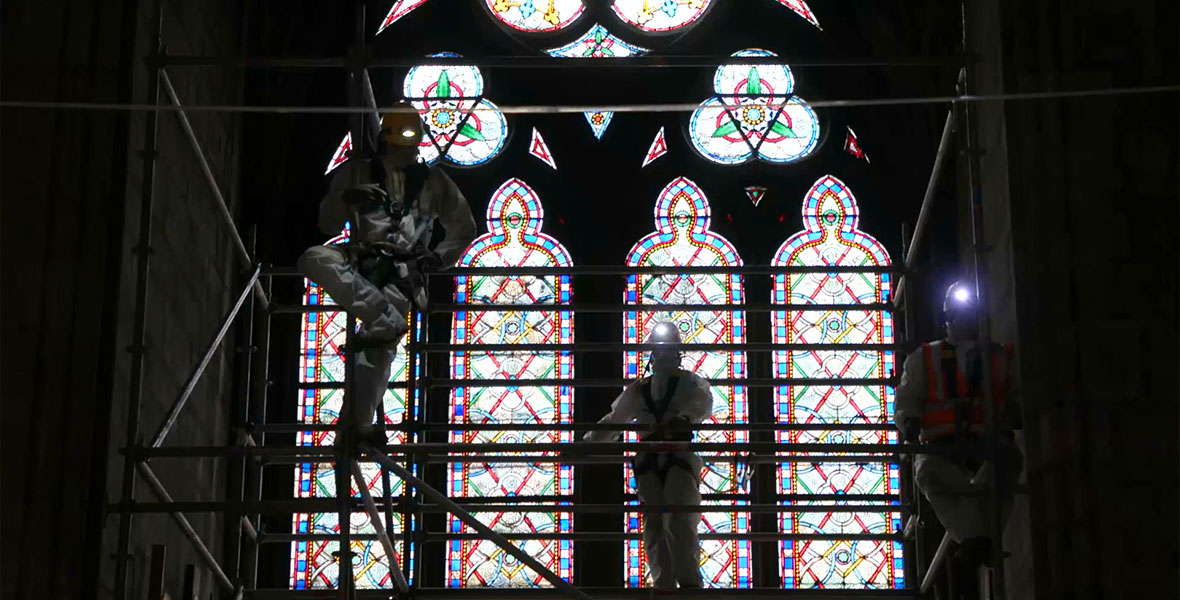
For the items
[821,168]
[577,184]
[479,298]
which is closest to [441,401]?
[479,298]

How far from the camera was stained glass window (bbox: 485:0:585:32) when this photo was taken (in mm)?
18109

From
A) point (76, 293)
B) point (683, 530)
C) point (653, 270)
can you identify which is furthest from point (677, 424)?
point (76, 293)

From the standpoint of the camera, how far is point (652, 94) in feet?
59.3

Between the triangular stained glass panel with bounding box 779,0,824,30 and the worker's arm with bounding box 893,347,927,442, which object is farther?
the triangular stained glass panel with bounding box 779,0,824,30

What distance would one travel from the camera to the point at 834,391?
56.4ft

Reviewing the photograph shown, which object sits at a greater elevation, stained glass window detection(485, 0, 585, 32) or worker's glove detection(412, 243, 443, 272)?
stained glass window detection(485, 0, 585, 32)

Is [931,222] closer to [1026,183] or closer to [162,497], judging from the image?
[1026,183]

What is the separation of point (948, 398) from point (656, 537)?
6.94ft

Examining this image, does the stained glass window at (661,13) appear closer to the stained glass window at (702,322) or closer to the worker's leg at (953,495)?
the stained glass window at (702,322)

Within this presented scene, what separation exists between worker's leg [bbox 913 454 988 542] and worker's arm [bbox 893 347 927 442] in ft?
0.54

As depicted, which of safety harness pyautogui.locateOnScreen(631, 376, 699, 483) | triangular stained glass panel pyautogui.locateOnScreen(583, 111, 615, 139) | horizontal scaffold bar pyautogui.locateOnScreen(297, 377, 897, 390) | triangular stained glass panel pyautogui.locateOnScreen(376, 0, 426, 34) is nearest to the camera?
safety harness pyautogui.locateOnScreen(631, 376, 699, 483)

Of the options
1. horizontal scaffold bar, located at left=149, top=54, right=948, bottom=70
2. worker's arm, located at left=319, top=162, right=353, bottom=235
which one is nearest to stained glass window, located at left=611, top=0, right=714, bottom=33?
horizontal scaffold bar, located at left=149, top=54, right=948, bottom=70

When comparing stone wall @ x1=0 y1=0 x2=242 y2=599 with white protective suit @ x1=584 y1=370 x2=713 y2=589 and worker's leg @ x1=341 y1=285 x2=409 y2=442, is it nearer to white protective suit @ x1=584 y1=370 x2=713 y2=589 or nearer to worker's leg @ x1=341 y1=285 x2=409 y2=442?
worker's leg @ x1=341 y1=285 x2=409 y2=442

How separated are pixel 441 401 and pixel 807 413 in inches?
98.2
